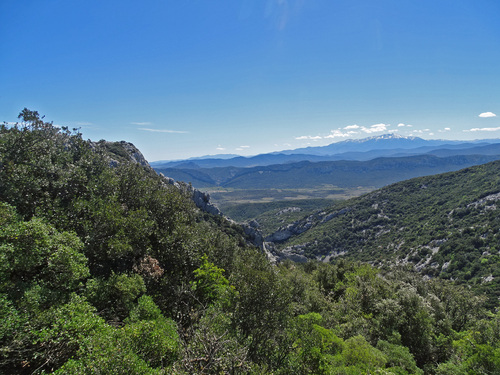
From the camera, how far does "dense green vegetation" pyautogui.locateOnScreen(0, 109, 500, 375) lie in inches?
516

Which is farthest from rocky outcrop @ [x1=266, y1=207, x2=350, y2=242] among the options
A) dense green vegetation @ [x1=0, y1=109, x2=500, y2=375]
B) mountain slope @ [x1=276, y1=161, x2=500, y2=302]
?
dense green vegetation @ [x1=0, y1=109, x2=500, y2=375]

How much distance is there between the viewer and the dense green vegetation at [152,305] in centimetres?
1310

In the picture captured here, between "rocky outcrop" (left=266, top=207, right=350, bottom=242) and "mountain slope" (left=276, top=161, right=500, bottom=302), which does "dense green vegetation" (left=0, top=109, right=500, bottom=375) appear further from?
"rocky outcrop" (left=266, top=207, right=350, bottom=242)

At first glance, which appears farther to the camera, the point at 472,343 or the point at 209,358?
the point at 472,343

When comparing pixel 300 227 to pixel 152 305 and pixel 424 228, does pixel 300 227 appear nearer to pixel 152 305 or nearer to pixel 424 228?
pixel 424 228

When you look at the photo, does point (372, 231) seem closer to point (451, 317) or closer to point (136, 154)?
point (451, 317)

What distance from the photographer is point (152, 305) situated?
18906mm

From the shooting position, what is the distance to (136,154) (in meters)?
116

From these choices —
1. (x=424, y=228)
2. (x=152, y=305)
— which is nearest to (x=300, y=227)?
(x=424, y=228)

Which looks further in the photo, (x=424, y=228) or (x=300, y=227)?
(x=300, y=227)

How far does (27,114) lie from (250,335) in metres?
44.9

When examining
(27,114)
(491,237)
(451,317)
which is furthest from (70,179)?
(491,237)

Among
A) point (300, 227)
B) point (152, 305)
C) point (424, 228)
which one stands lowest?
point (300, 227)

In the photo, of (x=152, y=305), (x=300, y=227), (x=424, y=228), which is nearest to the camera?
(x=152, y=305)
